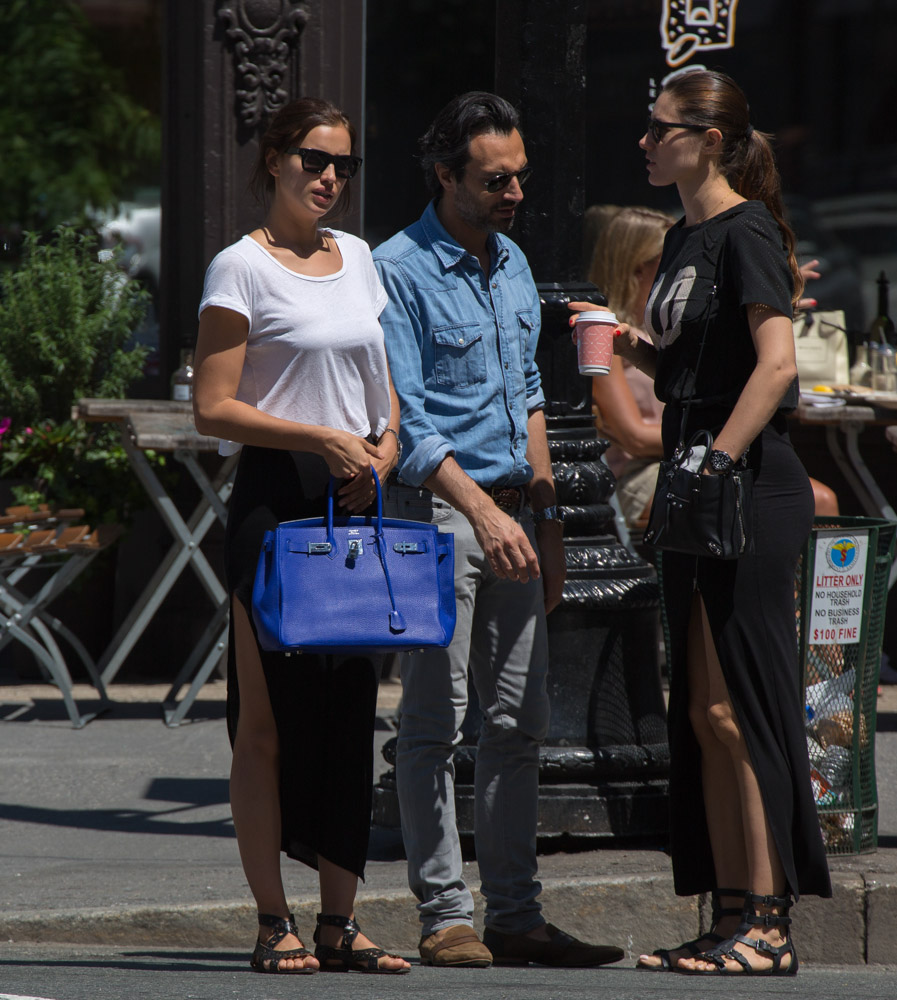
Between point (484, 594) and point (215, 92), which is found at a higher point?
point (215, 92)

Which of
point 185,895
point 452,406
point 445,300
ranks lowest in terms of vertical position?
point 185,895

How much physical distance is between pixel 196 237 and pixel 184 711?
2271mm

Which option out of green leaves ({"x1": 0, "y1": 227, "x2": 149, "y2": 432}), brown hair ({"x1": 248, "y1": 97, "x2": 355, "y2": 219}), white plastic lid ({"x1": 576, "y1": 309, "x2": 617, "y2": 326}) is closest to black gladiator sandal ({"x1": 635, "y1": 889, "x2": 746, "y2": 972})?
white plastic lid ({"x1": 576, "y1": 309, "x2": 617, "y2": 326})

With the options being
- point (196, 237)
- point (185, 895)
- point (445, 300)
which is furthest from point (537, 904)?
point (196, 237)

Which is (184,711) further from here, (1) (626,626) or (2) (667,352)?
(2) (667,352)

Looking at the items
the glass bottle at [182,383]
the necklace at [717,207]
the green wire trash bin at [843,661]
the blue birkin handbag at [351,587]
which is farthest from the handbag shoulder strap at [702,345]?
the glass bottle at [182,383]

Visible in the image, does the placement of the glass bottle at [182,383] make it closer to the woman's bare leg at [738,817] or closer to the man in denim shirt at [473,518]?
the man in denim shirt at [473,518]

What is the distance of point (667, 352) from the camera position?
12.9 feet

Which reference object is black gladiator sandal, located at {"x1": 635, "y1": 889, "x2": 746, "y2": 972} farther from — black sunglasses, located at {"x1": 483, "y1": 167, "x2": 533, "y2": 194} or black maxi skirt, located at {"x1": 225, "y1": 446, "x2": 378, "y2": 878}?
black sunglasses, located at {"x1": 483, "y1": 167, "x2": 533, "y2": 194}

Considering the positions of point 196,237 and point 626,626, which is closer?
point 626,626

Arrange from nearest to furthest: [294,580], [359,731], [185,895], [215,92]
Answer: [294,580] → [359,731] → [185,895] → [215,92]

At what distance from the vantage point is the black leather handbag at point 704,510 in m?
3.72

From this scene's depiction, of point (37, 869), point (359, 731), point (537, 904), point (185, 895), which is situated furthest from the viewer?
point (37, 869)

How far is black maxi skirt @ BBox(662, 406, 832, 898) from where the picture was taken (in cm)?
382
